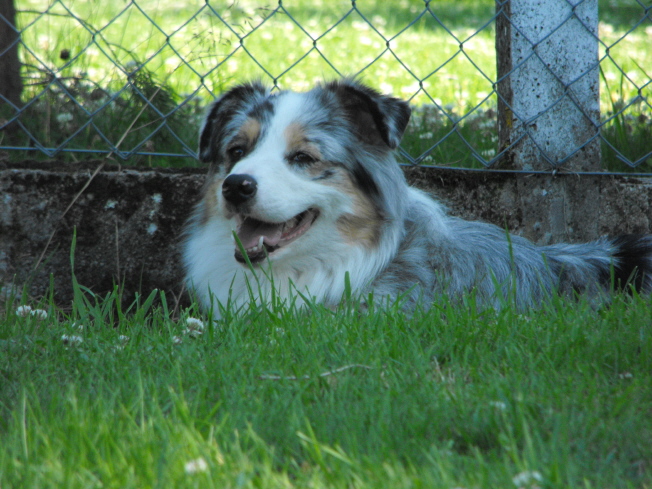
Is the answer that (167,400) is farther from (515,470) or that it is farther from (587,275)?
(587,275)

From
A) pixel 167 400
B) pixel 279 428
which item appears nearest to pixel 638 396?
pixel 279 428

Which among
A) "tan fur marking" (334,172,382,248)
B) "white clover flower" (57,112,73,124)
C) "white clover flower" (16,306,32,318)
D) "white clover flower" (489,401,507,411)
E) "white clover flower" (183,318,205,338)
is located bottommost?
"white clover flower" (16,306,32,318)

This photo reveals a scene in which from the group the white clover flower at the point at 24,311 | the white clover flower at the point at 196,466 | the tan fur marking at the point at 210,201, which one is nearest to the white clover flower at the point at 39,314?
the white clover flower at the point at 24,311

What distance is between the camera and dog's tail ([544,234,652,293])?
10.9ft

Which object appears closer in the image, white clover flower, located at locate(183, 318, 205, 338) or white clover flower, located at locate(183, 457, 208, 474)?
white clover flower, located at locate(183, 457, 208, 474)

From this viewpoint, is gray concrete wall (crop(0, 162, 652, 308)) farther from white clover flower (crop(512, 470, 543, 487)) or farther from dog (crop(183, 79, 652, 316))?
white clover flower (crop(512, 470, 543, 487))

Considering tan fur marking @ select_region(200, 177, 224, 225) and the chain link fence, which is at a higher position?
the chain link fence

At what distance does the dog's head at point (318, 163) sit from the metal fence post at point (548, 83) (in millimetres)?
867

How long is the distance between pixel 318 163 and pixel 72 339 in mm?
1337

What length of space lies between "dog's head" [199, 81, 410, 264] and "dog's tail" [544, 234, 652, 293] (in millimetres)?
833

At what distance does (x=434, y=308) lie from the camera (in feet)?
8.31

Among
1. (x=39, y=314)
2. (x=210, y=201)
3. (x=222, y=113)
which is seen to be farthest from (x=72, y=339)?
(x=222, y=113)

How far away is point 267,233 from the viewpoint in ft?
10.5

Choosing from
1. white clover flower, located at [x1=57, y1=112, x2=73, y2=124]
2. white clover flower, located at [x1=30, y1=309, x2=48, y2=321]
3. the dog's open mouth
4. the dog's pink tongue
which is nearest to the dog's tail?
the dog's open mouth
